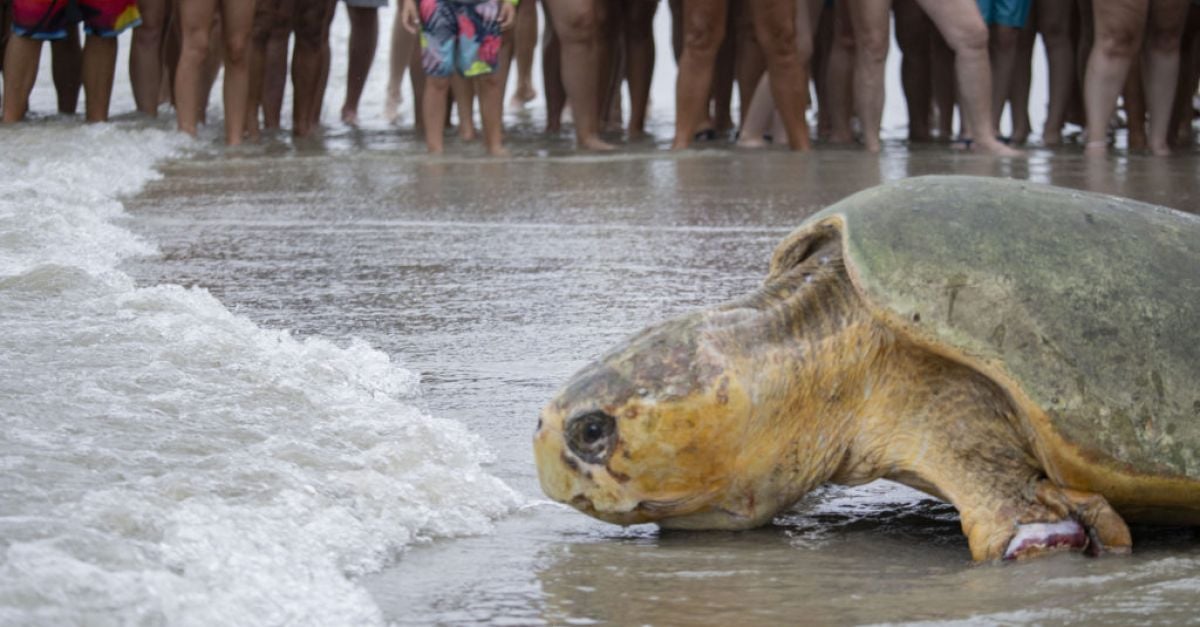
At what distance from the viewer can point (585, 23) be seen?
8.16m

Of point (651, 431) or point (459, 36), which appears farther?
point (459, 36)

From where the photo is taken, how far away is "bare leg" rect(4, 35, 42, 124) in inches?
332

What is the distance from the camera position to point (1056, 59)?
348 inches

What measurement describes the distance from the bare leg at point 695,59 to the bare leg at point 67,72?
3641 mm

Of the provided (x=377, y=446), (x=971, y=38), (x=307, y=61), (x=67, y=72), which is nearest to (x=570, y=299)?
(x=377, y=446)

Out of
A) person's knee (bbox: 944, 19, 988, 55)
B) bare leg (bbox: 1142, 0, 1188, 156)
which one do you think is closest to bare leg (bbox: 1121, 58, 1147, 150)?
bare leg (bbox: 1142, 0, 1188, 156)

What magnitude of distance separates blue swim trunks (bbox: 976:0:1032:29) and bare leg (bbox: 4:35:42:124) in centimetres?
480

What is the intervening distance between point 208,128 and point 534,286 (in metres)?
5.44

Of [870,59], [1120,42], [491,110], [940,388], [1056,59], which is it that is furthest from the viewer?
[1056,59]

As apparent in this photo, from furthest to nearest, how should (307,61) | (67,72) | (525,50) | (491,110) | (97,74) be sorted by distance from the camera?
(525,50) → (67,72) → (307,61) → (97,74) → (491,110)

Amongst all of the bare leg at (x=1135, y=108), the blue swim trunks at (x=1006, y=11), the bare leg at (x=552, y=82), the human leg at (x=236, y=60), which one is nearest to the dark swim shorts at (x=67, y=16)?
the human leg at (x=236, y=60)

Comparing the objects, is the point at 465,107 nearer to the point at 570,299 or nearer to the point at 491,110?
the point at 491,110

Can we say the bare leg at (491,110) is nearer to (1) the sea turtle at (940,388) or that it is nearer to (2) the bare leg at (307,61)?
(2) the bare leg at (307,61)

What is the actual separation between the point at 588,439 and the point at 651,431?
0.10 meters
